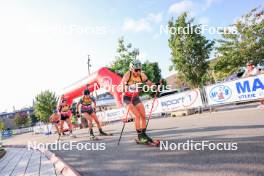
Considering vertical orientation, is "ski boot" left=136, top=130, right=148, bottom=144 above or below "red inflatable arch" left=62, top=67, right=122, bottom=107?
below

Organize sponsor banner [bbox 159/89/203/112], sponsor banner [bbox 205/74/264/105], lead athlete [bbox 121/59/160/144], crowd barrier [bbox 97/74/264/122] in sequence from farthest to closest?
sponsor banner [bbox 159/89/203/112] → crowd barrier [bbox 97/74/264/122] → sponsor banner [bbox 205/74/264/105] → lead athlete [bbox 121/59/160/144]

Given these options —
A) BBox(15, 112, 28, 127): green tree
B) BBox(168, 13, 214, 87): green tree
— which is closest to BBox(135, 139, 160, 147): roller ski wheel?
BBox(168, 13, 214, 87): green tree

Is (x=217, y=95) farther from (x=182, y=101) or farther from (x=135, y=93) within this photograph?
(x=135, y=93)

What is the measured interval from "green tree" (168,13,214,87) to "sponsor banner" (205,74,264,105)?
17.3 m

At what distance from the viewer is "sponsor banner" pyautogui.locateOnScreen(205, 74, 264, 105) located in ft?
45.5

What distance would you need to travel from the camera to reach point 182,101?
722 inches

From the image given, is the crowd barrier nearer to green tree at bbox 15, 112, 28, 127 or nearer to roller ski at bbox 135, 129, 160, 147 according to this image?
roller ski at bbox 135, 129, 160, 147

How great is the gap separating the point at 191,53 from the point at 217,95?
714 inches

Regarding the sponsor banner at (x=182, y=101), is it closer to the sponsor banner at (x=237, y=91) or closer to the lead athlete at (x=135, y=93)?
the sponsor banner at (x=237, y=91)

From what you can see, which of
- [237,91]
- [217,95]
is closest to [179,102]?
[217,95]

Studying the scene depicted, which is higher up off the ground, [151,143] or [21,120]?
[21,120]

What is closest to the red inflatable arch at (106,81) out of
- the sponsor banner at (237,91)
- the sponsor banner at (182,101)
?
the sponsor banner at (182,101)

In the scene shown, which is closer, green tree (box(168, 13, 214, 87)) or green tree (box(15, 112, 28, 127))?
green tree (box(168, 13, 214, 87))

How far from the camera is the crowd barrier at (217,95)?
14070 millimetres
